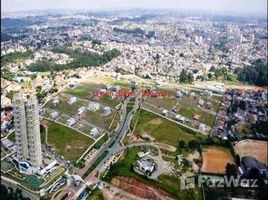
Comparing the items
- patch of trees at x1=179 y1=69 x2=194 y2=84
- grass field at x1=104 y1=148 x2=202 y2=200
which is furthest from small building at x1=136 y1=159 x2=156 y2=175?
patch of trees at x1=179 y1=69 x2=194 y2=84

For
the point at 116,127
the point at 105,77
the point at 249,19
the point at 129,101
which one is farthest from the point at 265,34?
the point at 116,127

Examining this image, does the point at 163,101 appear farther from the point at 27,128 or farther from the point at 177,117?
the point at 27,128

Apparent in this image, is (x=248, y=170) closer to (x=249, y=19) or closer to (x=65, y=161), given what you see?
(x=65, y=161)

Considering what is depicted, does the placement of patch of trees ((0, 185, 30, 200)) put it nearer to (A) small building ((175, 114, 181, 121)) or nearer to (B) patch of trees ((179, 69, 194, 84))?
(A) small building ((175, 114, 181, 121))

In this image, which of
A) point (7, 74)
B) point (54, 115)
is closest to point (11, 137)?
point (54, 115)

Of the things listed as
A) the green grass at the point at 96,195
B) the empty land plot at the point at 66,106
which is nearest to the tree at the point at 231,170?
the green grass at the point at 96,195

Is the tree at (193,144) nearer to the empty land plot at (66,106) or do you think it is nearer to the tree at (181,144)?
the tree at (181,144)
